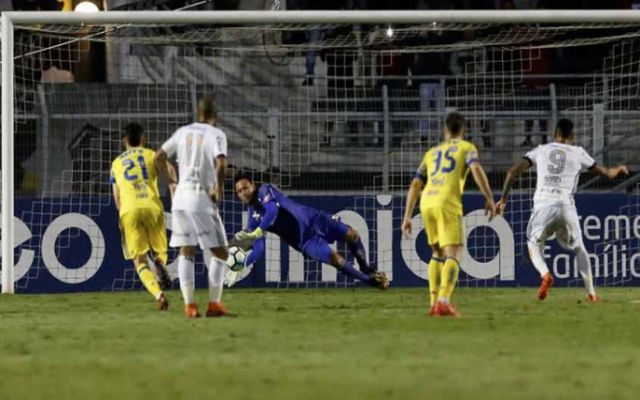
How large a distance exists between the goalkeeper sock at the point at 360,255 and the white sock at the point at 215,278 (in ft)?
19.3

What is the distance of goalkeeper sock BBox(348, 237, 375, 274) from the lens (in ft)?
65.9

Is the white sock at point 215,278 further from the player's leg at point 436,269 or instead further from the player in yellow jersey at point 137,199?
the player's leg at point 436,269

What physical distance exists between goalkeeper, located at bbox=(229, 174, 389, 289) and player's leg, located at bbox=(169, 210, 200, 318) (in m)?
4.98

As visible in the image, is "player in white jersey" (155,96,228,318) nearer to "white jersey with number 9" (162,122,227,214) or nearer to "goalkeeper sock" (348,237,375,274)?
"white jersey with number 9" (162,122,227,214)

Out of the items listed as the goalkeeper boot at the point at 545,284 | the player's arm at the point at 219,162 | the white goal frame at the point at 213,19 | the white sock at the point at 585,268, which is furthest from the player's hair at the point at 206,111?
the white goal frame at the point at 213,19

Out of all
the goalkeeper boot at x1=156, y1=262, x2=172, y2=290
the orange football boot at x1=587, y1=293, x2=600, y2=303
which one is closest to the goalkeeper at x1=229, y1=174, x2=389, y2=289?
the goalkeeper boot at x1=156, y1=262, x2=172, y2=290

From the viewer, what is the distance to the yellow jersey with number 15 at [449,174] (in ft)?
46.7

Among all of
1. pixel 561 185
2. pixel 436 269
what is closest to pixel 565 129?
pixel 561 185

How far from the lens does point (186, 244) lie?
14.3 meters

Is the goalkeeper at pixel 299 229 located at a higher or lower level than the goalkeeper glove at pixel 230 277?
higher

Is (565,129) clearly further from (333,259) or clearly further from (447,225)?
(333,259)

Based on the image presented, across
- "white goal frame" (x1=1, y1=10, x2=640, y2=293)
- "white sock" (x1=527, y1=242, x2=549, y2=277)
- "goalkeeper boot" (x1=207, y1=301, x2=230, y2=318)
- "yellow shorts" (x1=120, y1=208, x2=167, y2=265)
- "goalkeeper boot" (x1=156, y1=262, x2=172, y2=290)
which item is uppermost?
"white goal frame" (x1=1, y1=10, x2=640, y2=293)

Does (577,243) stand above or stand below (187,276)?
above

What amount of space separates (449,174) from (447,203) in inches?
11.0
